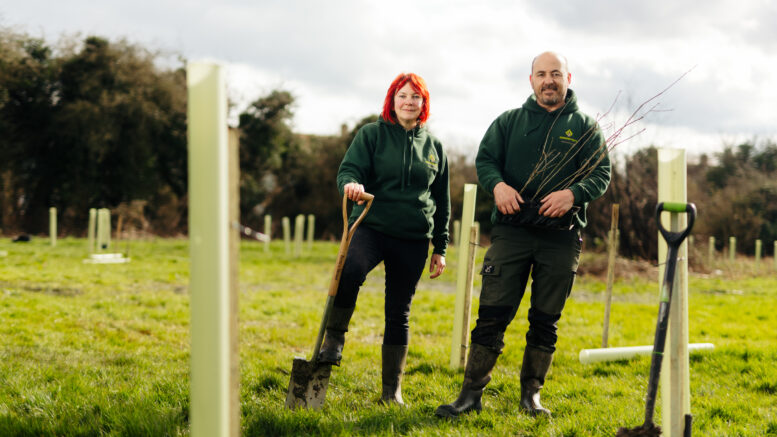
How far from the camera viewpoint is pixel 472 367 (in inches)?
135

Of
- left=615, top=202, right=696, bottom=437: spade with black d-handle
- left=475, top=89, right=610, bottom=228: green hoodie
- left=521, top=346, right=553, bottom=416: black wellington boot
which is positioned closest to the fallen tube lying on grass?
left=521, top=346, right=553, bottom=416: black wellington boot

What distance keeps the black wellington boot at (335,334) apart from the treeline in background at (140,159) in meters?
18.6

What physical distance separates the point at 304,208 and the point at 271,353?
2143 centimetres

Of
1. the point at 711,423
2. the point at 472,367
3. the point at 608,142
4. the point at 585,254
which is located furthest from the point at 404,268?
the point at 585,254

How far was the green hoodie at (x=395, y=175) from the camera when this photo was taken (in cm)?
354

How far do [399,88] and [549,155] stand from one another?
0.92 meters

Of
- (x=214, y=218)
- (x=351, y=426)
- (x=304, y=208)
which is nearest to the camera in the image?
(x=214, y=218)

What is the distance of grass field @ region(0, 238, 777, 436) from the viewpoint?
320 cm

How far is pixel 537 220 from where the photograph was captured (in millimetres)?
3381

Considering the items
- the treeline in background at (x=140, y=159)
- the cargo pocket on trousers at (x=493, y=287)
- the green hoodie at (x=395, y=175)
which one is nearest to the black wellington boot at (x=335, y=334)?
the green hoodie at (x=395, y=175)

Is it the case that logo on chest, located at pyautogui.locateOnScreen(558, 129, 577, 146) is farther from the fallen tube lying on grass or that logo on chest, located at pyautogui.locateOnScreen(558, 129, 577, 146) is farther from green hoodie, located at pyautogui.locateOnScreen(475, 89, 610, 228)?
the fallen tube lying on grass

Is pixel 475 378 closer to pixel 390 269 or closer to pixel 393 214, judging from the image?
pixel 390 269

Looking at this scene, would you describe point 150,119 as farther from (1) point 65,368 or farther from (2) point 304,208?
(1) point 65,368

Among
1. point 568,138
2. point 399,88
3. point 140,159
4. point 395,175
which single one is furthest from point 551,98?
point 140,159
